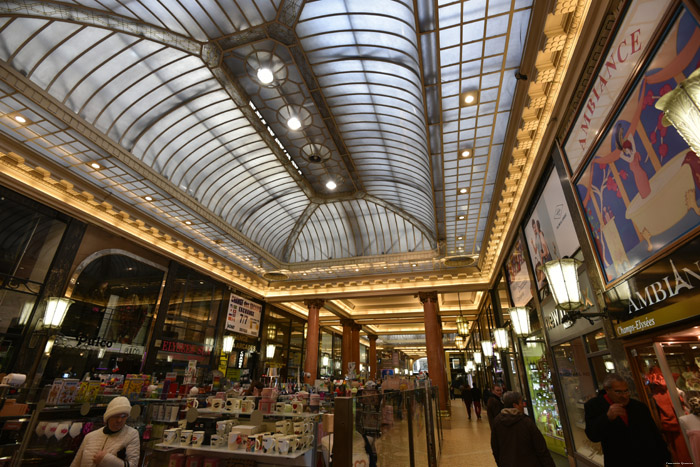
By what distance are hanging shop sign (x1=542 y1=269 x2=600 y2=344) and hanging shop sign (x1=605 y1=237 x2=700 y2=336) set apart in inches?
19.0

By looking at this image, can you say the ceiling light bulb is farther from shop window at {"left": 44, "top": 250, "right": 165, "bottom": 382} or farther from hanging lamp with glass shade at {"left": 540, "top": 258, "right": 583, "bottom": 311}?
shop window at {"left": 44, "top": 250, "right": 165, "bottom": 382}

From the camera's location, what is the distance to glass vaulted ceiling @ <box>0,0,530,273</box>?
5.80 metres

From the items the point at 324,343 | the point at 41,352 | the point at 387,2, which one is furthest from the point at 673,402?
the point at 324,343

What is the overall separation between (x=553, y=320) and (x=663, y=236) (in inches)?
163

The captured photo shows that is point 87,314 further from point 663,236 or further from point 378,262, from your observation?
point 663,236

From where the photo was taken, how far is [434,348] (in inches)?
590

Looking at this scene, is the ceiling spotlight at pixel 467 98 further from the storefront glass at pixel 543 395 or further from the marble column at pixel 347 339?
the marble column at pixel 347 339

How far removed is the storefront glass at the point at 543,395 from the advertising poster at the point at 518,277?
3.50ft

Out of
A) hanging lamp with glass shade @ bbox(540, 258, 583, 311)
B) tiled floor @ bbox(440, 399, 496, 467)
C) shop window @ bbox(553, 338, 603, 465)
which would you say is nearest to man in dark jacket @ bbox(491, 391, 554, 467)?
hanging lamp with glass shade @ bbox(540, 258, 583, 311)

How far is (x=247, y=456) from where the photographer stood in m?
3.28

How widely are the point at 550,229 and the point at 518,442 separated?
4.03 metres

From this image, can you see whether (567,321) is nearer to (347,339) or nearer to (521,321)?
(521,321)

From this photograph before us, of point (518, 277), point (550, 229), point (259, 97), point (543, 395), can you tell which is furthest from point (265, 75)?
point (543, 395)

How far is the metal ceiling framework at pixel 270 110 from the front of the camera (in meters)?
5.61
